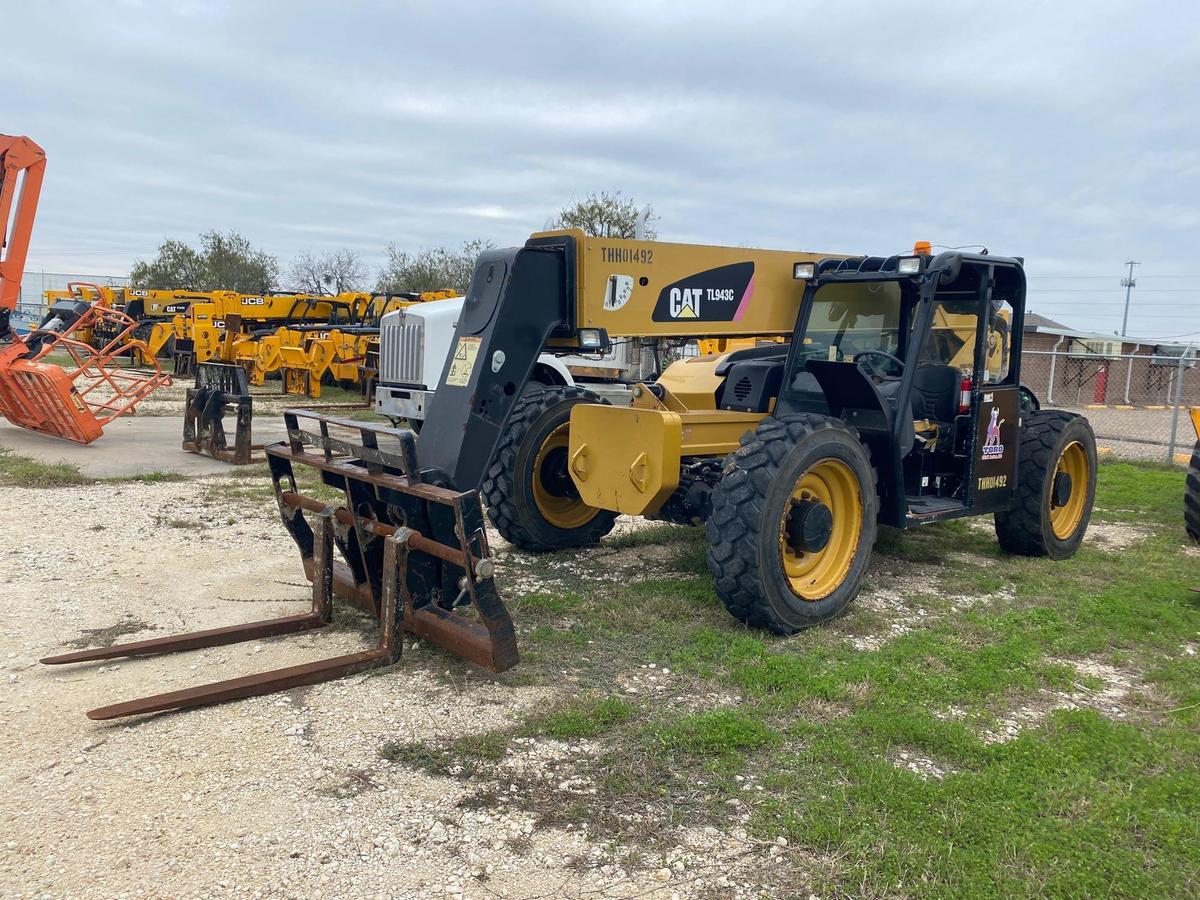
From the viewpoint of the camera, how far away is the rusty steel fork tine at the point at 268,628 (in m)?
4.55

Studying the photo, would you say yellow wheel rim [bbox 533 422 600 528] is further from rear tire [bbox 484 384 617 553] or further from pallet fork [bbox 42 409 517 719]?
pallet fork [bbox 42 409 517 719]

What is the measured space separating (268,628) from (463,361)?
5.93 feet

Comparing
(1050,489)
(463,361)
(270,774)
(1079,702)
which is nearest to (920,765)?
(1079,702)

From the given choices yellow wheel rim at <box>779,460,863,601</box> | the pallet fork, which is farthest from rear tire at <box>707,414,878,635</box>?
the pallet fork

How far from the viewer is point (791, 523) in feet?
16.8

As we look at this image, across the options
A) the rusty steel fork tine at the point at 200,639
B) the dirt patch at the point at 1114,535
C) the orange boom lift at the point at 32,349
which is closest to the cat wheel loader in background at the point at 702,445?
the rusty steel fork tine at the point at 200,639

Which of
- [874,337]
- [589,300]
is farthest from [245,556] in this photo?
[874,337]

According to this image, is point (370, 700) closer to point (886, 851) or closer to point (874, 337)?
point (886, 851)

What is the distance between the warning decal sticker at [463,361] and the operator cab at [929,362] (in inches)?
91.0

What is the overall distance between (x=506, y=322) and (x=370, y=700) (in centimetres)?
207

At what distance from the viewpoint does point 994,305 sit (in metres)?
6.44

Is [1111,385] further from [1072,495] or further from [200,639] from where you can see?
[200,639]

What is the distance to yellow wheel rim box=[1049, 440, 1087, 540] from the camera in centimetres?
722

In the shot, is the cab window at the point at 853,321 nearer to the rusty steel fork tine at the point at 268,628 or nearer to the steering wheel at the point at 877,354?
the steering wheel at the point at 877,354
